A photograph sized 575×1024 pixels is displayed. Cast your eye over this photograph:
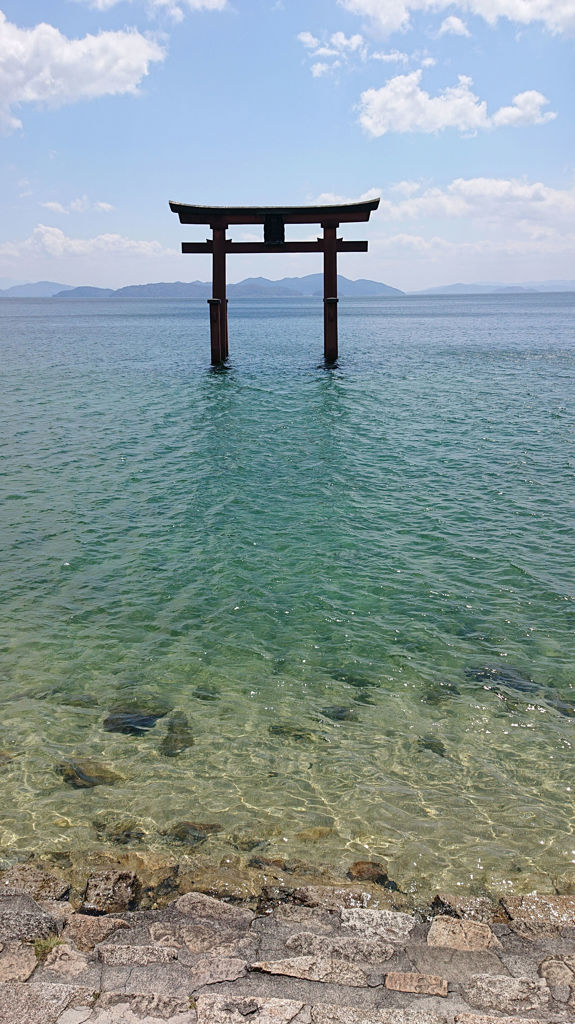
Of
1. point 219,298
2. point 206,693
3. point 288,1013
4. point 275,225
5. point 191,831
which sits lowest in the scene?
point 191,831

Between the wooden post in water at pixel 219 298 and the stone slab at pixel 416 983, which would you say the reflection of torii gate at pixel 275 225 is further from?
the stone slab at pixel 416 983

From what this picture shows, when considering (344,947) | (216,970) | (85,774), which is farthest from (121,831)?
(344,947)

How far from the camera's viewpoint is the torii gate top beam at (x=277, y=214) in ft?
83.8

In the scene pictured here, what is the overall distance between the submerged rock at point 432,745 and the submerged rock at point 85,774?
9.60 ft

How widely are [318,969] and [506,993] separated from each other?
1057 millimetres

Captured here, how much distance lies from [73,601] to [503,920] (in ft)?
22.7

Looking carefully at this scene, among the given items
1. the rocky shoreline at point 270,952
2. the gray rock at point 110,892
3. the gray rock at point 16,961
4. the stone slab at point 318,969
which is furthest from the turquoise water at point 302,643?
the gray rock at point 16,961

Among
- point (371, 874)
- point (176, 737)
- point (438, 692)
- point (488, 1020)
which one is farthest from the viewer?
point (438, 692)

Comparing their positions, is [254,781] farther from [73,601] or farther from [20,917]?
[73,601]

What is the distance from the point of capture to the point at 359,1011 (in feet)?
11.3

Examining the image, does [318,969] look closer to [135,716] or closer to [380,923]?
[380,923]

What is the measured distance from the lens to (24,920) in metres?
4.14

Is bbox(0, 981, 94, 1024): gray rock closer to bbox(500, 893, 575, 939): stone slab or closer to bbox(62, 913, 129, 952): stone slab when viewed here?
bbox(62, 913, 129, 952): stone slab

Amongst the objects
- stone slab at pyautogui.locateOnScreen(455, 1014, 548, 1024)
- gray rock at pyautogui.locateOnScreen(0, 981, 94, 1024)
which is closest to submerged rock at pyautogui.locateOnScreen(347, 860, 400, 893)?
stone slab at pyautogui.locateOnScreen(455, 1014, 548, 1024)
